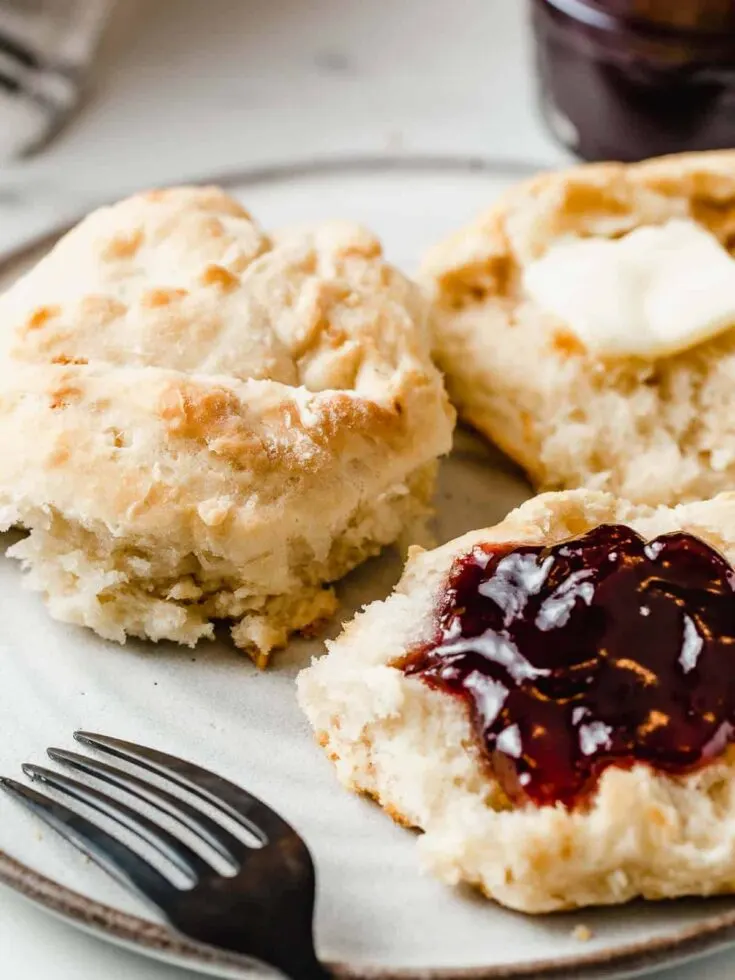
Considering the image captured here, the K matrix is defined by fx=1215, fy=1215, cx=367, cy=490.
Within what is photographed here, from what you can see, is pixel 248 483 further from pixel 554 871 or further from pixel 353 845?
pixel 554 871

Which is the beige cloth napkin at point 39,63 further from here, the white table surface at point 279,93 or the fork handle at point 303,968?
the fork handle at point 303,968

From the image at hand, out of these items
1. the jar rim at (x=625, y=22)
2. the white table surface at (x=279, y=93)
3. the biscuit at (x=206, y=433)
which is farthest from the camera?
the white table surface at (x=279, y=93)

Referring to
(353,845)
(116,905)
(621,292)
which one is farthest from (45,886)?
(621,292)

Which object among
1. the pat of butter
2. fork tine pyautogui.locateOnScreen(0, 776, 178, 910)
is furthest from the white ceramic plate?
the pat of butter

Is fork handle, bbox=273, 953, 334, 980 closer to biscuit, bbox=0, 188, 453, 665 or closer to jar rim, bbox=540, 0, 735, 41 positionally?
biscuit, bbox=0, 188, 453, 665

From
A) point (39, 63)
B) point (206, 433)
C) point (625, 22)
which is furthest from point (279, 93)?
point (206, 433)

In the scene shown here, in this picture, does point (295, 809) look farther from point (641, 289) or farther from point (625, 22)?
point (625, 22)

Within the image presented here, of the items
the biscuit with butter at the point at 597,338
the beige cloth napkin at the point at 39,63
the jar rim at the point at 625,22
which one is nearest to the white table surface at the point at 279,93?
the beige cloth napkin at the point at 39,63
